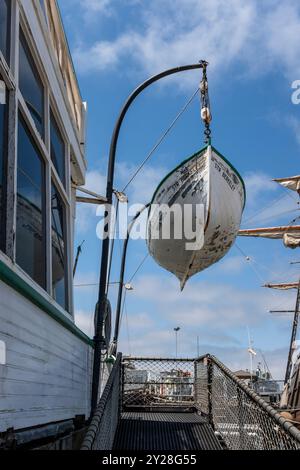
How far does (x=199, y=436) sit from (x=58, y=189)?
382cm

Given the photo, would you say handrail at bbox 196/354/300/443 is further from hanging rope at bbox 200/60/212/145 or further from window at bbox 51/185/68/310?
hanging rope at bbox 200/60/212/145

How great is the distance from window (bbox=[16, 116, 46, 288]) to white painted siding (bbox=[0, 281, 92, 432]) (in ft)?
1.58

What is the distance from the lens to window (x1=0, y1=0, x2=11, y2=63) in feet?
13.6

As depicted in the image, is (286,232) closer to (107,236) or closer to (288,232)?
(288,232)

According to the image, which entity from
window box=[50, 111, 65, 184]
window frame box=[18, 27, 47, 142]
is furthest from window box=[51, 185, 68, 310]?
window frame box=[18, 27, 47, 142]

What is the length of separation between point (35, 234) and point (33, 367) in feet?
4.20

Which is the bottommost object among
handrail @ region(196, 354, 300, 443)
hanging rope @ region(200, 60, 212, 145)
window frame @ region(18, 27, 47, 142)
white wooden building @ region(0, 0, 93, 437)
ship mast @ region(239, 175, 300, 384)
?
handrail @ region(196, 354, 300, 443)

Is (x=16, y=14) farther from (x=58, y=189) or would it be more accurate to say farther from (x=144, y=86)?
(x=144, y=86)

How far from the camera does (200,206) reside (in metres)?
8.20

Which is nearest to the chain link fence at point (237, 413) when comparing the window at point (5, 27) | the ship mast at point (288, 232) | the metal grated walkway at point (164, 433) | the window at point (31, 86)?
the metal grated walkway at point (164, 433)

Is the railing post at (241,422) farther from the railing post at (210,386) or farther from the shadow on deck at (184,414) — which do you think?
the railing post at (210,386)

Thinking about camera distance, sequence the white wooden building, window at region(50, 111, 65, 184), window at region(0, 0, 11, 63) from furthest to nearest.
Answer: window at region(50, 111, 65, 184), window at region(0, 0, 11, 63), the white wooden building

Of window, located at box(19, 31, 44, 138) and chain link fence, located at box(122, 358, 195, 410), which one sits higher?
window, located at box(19, 31, 44, 138)

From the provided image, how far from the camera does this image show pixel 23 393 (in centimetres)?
389
